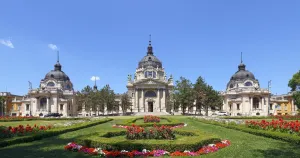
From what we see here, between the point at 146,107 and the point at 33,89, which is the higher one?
the point at 33,89

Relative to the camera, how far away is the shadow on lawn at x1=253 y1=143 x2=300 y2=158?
11961 mm

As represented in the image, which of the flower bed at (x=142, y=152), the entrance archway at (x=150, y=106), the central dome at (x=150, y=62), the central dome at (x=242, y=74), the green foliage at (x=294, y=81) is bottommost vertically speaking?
the entrance archway at (x=150, y=106)

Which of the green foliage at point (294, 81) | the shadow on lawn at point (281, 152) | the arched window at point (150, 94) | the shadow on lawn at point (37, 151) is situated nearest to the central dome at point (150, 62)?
the arched window at point (150, 94)

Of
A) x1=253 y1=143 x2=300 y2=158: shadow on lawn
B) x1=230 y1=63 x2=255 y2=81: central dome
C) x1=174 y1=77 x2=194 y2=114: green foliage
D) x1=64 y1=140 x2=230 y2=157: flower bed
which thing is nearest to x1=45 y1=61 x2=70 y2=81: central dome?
x1=174 y1=77 x2=194 y2=114: green foliage

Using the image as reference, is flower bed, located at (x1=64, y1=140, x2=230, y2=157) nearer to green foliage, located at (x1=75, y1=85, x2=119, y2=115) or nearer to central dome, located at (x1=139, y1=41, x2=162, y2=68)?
green foliage, located at (x1=75, y1=85, x2=119, y2=115)

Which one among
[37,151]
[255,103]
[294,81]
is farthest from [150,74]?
[37,151]

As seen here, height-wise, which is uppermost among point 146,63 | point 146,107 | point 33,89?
point 146,63

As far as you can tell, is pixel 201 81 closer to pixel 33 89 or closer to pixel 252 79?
pixel 252 79

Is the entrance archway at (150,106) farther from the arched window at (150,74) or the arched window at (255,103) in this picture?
the arched window at (255,103)

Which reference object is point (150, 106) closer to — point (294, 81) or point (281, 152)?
point (294, 81)

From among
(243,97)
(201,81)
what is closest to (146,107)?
(201,81)

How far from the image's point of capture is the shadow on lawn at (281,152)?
11961 millimetres

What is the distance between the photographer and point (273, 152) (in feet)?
41.6

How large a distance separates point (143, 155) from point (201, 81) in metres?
54.2
